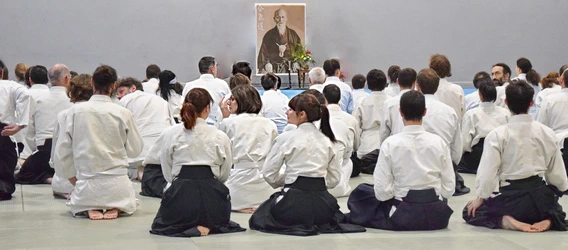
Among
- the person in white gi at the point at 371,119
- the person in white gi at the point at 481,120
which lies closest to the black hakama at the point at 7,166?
the person in white gi at the point at 371,119

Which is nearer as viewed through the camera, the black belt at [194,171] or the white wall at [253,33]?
the black belt at [194,171]

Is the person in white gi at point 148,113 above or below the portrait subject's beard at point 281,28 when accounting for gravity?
below

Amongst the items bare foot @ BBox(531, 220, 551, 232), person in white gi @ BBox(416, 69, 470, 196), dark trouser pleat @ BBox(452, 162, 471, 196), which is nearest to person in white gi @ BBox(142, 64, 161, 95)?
person in white gi @ BBox(416, 69, 470, 196)

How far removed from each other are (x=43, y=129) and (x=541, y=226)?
Result: 17.2ft

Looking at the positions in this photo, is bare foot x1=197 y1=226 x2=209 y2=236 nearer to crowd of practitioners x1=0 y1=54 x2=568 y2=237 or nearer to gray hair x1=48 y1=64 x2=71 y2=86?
crowd of practitioners x1=0 y1=54 x2=568 y2=237

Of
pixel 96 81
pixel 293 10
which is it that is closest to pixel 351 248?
pixel 96 81

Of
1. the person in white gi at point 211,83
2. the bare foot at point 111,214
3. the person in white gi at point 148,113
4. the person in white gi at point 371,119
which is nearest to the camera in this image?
the bare foot at point 111,214

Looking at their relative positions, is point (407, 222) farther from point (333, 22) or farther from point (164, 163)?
point (333, 22)

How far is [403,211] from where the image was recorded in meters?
6.14

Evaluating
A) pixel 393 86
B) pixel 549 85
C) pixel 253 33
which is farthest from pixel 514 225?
pixel 253 33

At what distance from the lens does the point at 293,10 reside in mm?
16406

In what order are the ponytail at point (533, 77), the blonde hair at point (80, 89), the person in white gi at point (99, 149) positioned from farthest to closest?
the ponytail at point (533, 77)
the blonde hair at point (80, 89)
the person in white gi at point (99, 149)

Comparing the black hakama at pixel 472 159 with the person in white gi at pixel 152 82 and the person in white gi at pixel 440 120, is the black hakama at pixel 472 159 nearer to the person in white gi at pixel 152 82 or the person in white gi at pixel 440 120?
the person in white gi at pixel 440 120

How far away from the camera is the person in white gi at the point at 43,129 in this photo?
862 cm
